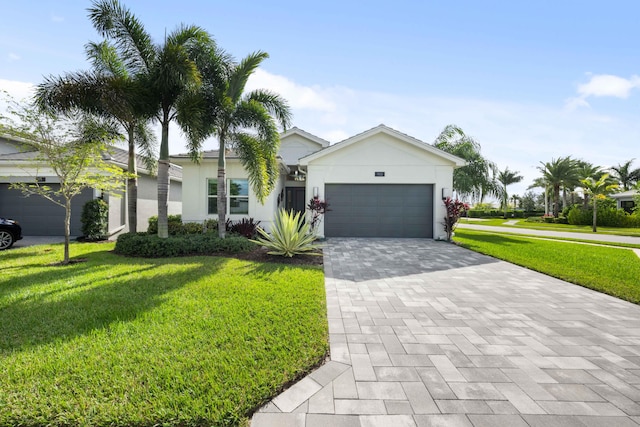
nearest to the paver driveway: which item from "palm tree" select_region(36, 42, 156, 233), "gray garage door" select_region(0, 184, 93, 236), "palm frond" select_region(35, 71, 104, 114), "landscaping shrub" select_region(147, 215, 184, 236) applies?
"palm tree" select_region(36, 42, 156, 233)

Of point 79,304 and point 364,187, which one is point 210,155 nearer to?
point 364,187

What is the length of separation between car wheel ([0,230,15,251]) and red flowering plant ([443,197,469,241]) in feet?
55.0

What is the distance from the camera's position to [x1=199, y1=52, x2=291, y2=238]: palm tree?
898 centimetres

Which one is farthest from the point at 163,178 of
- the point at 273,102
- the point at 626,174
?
the point at 626,174

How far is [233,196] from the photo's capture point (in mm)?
12492

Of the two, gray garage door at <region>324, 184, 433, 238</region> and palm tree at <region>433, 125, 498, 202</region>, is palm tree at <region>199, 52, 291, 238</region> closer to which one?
gray garage door at <region>324, 184, 433, 238</region>

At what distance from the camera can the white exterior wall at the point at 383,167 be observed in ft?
40.2

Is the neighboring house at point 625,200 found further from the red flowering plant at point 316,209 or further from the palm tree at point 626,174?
the red flowering plant at point 316,209

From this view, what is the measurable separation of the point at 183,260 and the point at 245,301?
4.24m

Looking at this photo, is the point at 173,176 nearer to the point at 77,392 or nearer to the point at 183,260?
the point at 183,260

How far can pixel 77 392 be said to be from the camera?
2.37 metres

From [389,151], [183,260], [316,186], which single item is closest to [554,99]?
[389,151]

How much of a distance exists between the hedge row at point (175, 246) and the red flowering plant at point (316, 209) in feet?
11.3

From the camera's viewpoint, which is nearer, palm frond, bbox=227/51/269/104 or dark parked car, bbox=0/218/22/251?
palm frond, bbox=227/51/269/104
